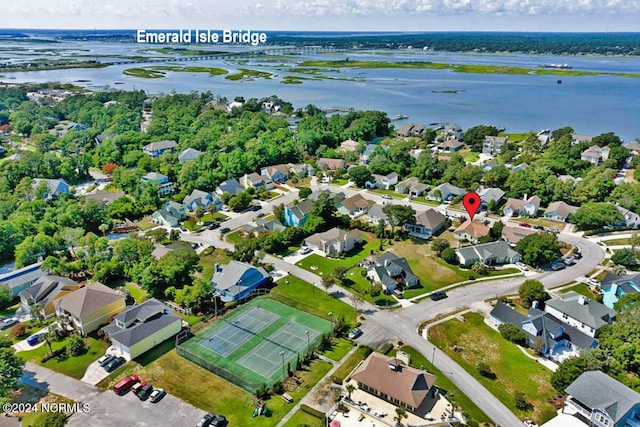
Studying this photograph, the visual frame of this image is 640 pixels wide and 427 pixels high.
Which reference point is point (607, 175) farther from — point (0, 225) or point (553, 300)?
point (0, 225)

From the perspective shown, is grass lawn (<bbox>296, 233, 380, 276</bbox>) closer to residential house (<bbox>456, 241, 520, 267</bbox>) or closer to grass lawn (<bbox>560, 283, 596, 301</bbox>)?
residential house (<bbox>456, 241, 520, 267</bbox>)

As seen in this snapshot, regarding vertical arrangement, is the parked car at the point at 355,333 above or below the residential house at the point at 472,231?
below

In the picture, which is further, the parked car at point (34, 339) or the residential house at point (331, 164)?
the residential house at point (331, 164)

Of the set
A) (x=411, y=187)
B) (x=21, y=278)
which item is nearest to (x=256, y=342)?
(x=21, y=278)

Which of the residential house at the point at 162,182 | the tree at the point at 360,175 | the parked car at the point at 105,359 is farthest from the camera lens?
the tree at the point at 360,175

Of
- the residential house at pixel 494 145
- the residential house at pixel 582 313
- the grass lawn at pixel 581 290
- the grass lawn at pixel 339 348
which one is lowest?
the grass lawn at pixel 339 348

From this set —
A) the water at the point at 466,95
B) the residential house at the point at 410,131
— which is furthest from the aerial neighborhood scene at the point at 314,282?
the water at the point at 466,95

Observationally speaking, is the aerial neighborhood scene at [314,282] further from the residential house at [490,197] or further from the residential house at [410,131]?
the residential house at [410,131]
